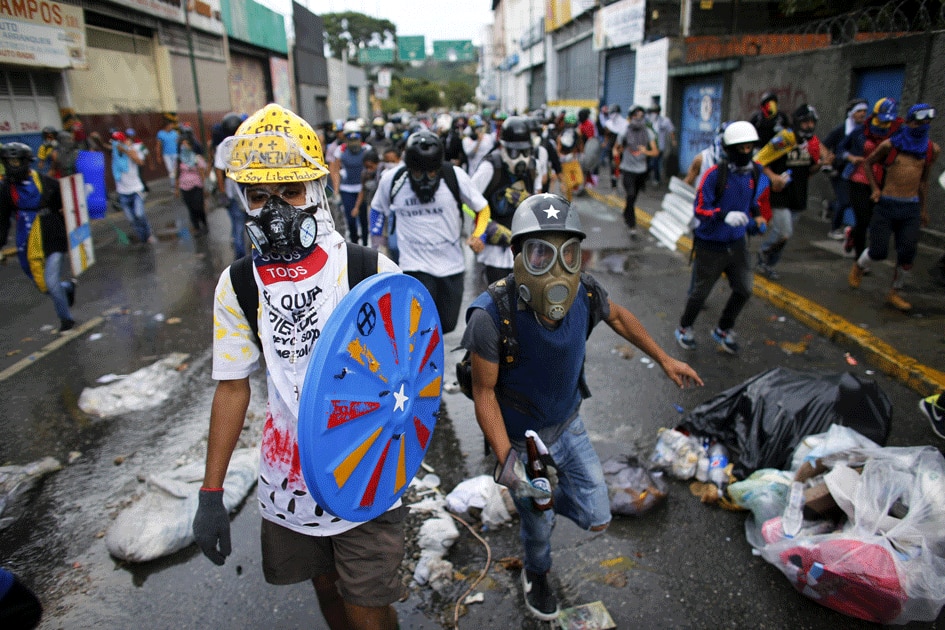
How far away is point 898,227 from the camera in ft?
19.2

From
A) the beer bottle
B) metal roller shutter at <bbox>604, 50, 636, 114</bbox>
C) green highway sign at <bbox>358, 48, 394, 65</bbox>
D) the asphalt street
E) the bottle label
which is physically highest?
green highway sign at <bbox>358, 48, 394, 65</bbox>

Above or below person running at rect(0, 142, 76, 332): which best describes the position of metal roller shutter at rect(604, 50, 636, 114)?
above

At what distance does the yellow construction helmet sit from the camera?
1.87 meters

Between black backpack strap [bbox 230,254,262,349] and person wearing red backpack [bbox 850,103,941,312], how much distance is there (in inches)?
235

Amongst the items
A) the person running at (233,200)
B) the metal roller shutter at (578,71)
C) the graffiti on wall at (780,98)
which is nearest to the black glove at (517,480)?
the person running at (233,200)

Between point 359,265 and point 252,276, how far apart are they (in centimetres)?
34

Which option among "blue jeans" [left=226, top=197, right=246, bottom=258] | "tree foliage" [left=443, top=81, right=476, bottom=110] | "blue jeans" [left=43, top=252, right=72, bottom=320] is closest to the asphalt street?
"blue jeans" [left=43, top=252, right=72, bottom=320]

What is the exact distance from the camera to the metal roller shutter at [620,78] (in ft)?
65.4

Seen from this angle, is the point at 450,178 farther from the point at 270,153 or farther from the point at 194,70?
the point at 194,70

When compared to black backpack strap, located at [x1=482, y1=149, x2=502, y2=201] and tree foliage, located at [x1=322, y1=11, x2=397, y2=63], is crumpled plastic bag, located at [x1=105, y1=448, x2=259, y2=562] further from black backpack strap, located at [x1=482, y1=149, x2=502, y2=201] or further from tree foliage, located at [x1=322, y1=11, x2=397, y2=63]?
tree foliage, located at [x1=322, y1=11, x2=397, y2=63]

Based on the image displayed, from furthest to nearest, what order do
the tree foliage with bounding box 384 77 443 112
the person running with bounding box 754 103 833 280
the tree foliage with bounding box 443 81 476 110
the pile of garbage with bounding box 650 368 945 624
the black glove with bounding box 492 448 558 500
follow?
the tree foliage with bounding box 443 81 476 110
the tree foliage with bounding box 384 77 443 112
the person running with bounding box 754 103 833 280
the pile of garbage with bounding box 650 368 945 624
the black glove with bounding box 492 448 558 500

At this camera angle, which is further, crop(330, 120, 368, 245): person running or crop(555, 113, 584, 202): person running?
crop(555, 113, 584, 202): person running

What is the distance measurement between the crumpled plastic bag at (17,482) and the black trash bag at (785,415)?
392 centimetres

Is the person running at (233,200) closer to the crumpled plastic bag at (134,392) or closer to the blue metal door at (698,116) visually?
the crumpled plastic bag at (134,392)
